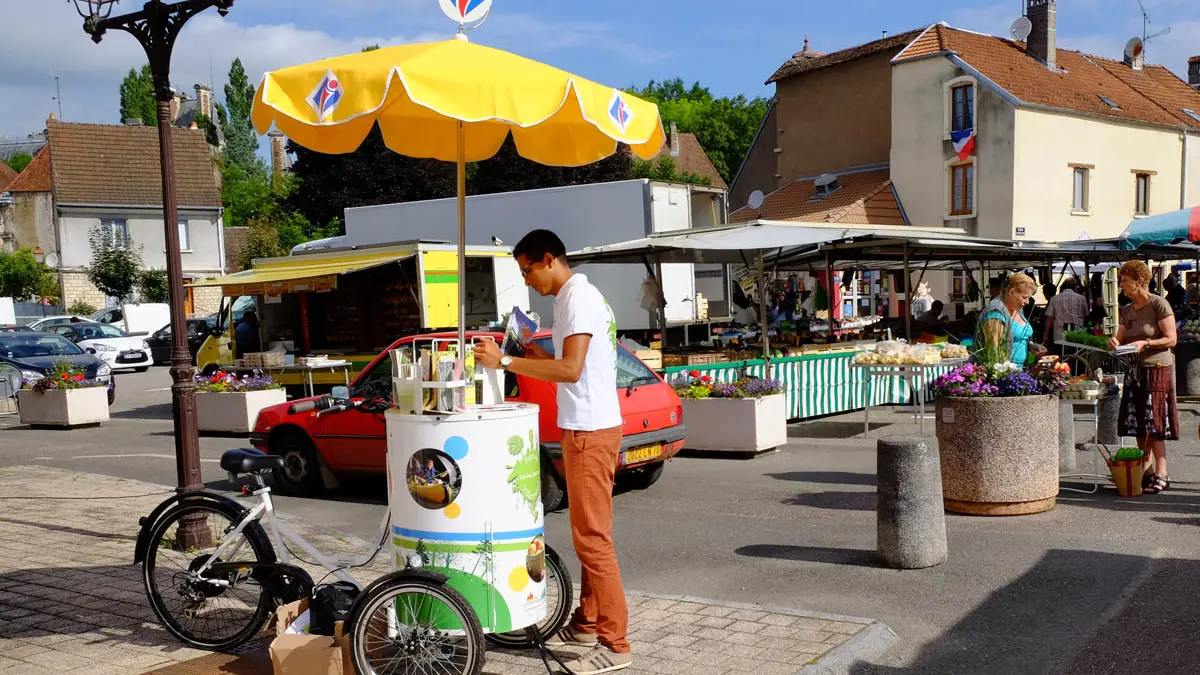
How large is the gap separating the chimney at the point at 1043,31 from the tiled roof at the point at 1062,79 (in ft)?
1.05

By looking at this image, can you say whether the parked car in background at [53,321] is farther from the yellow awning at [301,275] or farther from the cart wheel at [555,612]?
the cart wheel at [555,612]

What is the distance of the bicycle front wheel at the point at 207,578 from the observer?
16.7 ft

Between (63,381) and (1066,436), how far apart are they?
52.0 feet

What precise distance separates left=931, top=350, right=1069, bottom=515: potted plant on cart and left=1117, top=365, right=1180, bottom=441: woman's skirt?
3.05 feet

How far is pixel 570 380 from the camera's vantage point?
452cm

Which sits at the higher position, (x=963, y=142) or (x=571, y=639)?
(x=963, y=142)

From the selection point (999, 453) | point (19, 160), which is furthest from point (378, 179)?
point (19, 160)

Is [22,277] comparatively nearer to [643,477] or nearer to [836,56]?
[836,56]

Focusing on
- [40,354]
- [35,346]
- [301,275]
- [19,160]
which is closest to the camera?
[301,275]

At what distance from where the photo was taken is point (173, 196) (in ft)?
24.2

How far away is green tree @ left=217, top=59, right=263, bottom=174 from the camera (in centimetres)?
9194

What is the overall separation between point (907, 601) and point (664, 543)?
7.10ft

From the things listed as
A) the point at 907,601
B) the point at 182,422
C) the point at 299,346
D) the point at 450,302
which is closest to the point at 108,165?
the point at 299,346

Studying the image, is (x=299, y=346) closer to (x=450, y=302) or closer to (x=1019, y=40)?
(x=450, y=302)
